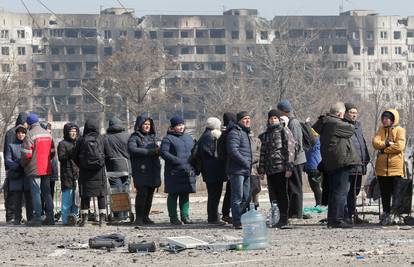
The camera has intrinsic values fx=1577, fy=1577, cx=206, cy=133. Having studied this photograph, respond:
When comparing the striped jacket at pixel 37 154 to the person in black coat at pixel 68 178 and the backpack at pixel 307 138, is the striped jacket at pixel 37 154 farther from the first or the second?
the backpack at pixel 307 138

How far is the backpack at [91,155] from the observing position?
76.2 feet

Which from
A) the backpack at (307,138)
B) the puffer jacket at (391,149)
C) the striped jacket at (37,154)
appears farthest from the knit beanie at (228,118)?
the striped jacket at (37,154)

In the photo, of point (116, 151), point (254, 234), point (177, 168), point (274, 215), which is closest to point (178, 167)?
point (177, 168)

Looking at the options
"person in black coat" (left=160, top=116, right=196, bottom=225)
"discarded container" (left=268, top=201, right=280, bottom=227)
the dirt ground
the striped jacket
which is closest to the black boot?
the dirt ground

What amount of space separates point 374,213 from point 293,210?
121 centimetres

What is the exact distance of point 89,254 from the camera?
18.4m

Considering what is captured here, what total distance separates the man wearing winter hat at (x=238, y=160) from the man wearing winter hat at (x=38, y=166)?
11.0 ft

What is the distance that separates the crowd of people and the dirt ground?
41cm

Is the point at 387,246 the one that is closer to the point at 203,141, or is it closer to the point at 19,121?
the point at 203,141

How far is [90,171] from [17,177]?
1661mm

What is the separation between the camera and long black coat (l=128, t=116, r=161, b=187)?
2348 cm

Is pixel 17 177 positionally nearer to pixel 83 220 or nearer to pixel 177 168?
pixel 83 220

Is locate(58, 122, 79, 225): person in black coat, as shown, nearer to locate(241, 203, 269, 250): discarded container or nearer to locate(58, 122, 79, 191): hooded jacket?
locate(58, 122, 79, 191): hooded jacket

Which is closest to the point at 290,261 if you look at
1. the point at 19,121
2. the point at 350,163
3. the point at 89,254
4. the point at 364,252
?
the point at 364,252
